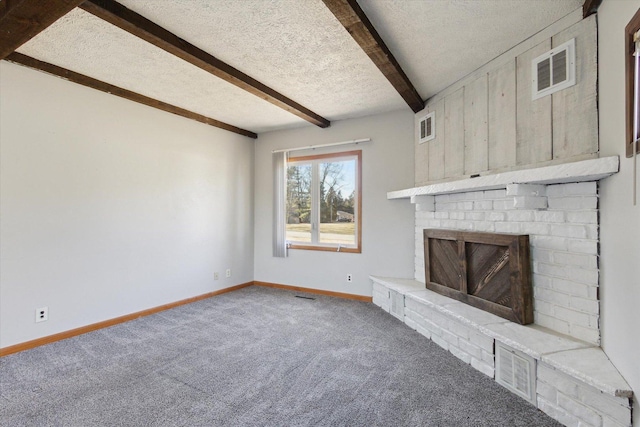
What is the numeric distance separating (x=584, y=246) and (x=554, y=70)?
1.23 metres

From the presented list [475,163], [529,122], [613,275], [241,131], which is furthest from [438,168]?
[241,131]

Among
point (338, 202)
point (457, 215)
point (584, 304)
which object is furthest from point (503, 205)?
point (338, 202)

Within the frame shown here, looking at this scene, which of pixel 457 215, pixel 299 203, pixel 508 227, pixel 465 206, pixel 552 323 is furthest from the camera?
pixel 299 203

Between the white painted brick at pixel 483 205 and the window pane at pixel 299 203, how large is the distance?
257 centimetres

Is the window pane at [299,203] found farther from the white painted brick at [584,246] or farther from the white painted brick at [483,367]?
the white painted brick at [584,246]

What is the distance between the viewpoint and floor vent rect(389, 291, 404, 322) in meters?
3.48

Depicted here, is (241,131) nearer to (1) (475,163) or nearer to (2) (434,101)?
(2) (434,101)

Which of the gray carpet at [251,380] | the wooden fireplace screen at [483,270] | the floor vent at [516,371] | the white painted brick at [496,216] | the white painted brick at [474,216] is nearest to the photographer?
the gray carpet at [251,380]

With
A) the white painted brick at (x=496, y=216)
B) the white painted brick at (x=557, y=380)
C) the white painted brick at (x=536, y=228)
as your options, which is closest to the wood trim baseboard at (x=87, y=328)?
the white painted brick at (x=496, y=216)

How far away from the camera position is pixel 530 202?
2209mm

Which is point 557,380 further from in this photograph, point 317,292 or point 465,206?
point 317,292

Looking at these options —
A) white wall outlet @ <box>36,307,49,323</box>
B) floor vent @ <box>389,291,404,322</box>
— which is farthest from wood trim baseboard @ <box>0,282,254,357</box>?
floor vent @ <box>389,291,404,322</box>

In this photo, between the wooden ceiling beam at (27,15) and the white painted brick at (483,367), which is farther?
the white painted brick at (483,367)

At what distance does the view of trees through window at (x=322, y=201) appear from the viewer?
14.9 feet
